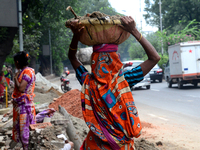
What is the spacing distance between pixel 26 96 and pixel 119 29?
Result: 255 centimetres

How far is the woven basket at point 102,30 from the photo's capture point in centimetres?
209

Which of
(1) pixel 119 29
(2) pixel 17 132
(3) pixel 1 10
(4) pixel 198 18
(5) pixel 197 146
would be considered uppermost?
(4) pixel 198 18

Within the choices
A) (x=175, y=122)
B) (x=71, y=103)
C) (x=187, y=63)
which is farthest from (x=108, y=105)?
(x=187, y=63)

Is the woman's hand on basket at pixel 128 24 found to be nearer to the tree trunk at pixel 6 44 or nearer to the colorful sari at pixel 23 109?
the colorful sari at pixel 23 109

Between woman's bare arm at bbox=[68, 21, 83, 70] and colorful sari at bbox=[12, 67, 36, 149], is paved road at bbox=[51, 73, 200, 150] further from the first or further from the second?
woman's bare arm at bbox=[68, 21, 83, 70]

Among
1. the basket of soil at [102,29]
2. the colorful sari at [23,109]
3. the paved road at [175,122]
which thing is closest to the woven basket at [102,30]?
the basket of soil at [102,29]

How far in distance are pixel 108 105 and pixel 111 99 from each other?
0.06 m

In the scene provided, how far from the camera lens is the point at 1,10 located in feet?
23.1

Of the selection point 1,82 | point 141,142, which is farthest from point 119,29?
point 1,82

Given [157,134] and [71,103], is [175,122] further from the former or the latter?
[71,103]

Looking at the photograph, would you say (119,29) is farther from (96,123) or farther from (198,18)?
(198,18)

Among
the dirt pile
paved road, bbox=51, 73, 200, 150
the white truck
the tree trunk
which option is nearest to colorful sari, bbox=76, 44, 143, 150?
paved road, bbox=51, 73, 200, 150

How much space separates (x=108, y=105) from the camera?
204 cm

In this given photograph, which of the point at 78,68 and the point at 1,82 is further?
the point at 1,82
